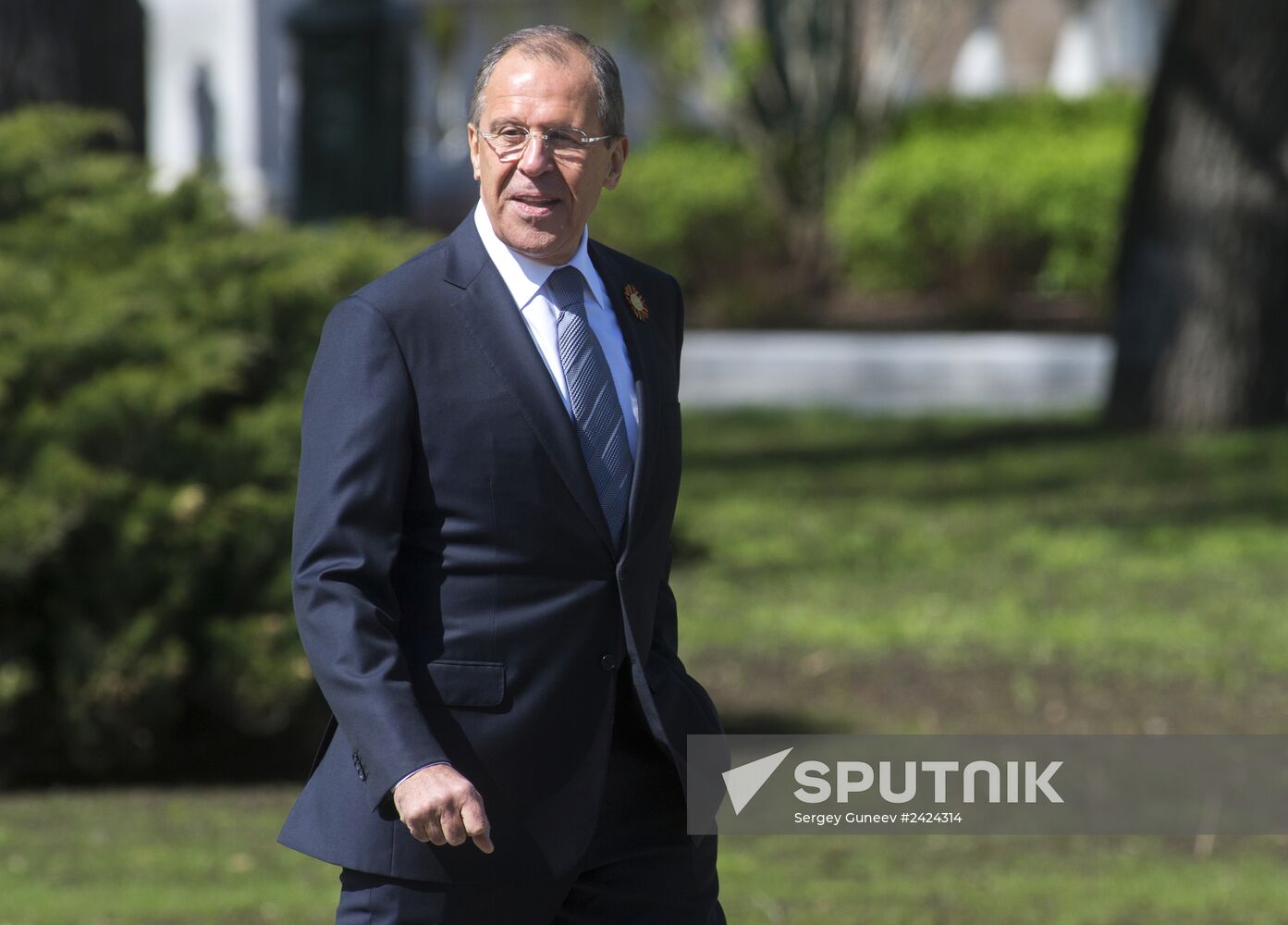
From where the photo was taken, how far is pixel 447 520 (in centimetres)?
278

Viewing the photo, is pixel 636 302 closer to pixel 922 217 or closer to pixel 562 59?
pixel 562 59

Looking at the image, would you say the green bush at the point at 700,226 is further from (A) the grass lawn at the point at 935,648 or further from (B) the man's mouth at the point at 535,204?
(B) the man's mouth at the point at 535,204

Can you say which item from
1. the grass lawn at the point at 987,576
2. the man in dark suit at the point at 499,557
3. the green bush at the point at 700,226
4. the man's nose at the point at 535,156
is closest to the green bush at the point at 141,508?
the grass lawn at the point at 987,576

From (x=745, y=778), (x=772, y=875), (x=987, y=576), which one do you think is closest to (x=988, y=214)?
(x=987, y=576)

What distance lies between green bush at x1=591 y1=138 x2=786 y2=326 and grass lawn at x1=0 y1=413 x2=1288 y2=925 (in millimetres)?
5734

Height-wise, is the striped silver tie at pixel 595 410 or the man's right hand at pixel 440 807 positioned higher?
the striped silver tie at pixel 595 410

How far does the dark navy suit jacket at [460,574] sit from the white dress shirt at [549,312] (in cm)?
3

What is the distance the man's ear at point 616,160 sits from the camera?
9.68ft

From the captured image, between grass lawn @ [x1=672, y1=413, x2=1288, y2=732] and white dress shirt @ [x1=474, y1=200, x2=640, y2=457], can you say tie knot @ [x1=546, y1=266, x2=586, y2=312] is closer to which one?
white dress shirt @ [x1=474, y1=200, x2=640, y2=457]

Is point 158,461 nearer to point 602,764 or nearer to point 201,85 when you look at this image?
point 602,764

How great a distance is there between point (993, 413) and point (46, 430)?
9544 millimetres

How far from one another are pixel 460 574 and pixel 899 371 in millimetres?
14199

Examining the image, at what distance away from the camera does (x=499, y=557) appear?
2.78 meters

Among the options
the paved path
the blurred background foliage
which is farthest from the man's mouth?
the blurred background foliage
